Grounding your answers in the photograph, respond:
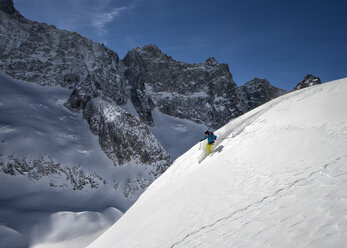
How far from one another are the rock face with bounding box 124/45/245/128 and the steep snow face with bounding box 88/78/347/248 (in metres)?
76.3

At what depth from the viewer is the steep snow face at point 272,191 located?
3.02 metres

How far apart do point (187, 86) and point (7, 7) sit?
70.8 metres

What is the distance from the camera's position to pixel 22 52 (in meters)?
56.0

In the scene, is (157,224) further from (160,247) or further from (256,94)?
(256,94)

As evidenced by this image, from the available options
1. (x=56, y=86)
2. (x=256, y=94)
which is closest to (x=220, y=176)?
(x=56, y=86)

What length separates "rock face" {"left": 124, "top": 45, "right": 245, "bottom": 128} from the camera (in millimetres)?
88625

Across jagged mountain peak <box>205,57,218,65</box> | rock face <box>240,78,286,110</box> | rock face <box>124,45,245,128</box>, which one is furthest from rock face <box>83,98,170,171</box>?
rock face <box>240,78,286,110</box>

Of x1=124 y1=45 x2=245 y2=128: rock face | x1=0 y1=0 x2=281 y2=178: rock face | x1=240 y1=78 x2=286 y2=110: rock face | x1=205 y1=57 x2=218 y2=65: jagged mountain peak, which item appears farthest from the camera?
x1=240 y1=78 x2=286 y2=110: rock face

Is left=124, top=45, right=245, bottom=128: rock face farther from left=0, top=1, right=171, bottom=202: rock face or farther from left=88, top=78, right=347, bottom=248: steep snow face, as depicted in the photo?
left=88, top=78, right=347, bottom=248: steep snow face

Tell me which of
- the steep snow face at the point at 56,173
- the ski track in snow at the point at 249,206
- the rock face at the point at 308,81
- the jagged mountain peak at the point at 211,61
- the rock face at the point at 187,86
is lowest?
the ski track in snow at the point at 249,206

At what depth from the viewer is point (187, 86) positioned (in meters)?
99.6

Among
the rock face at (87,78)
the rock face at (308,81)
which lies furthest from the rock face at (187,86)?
the rock face at (308,81)

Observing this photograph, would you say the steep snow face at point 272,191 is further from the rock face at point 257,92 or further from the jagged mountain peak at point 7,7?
the rock face at point 257,92

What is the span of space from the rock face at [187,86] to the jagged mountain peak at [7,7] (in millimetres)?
40098
